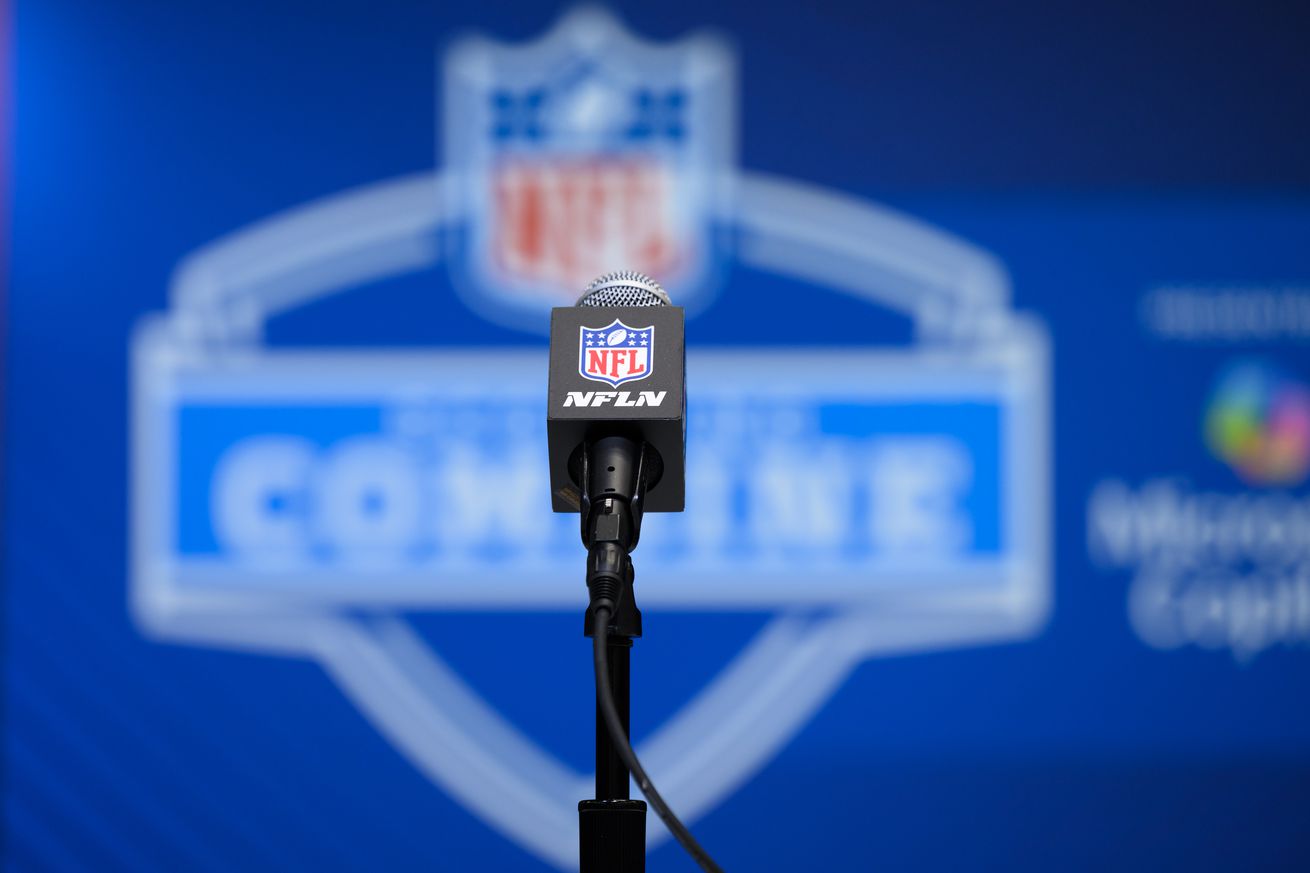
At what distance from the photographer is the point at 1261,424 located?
10.2ft

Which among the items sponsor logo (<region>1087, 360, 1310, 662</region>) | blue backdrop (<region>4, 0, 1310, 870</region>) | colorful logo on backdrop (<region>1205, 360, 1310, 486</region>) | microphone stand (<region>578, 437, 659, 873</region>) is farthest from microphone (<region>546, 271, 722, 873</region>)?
colorful logo on backdrop (<region>1205, 360, 1310, 486</region>)

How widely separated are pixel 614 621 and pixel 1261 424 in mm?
2553

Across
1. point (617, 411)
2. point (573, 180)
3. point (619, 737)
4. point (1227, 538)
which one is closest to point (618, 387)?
point (617, 411)

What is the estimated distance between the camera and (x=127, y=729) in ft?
9.92

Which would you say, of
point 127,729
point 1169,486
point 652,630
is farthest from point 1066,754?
point 127,729

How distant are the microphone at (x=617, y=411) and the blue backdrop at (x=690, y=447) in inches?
76.1

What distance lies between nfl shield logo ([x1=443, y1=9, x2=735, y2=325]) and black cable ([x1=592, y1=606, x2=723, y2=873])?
2220 mm

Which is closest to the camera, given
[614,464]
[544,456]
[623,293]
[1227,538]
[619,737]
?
[619,737]

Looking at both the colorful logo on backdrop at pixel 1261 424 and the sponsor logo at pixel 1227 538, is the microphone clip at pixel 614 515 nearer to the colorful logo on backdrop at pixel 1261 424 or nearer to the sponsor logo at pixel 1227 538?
the sponsor logo at pixel 1227 538

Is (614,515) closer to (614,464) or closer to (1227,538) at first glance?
(614,464)

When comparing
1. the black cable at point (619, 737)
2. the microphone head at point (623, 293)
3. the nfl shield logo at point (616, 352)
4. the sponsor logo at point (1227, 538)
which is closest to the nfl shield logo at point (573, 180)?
the sponsor logo at point (1227, 538)

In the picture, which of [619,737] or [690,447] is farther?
[690,447]

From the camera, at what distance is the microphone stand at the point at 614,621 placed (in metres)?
0.90

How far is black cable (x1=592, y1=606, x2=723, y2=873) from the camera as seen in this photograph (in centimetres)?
80
